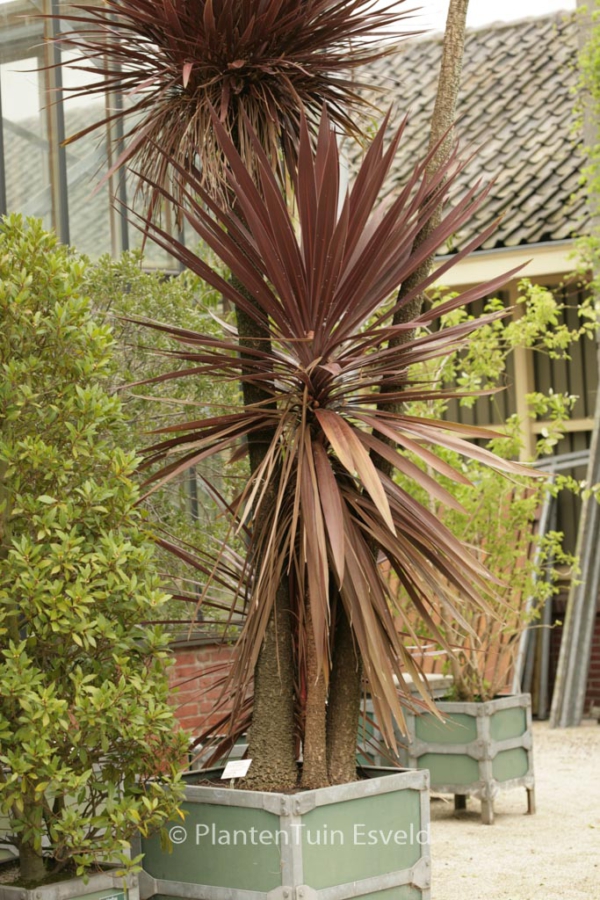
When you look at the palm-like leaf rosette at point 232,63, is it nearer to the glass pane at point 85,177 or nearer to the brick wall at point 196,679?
the glass pane at point 85,177

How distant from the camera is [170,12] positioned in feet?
12.1

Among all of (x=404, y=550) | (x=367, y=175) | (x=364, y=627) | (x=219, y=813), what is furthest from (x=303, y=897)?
(x=367, y=175)

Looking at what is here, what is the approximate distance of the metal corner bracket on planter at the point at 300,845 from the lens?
3461mm

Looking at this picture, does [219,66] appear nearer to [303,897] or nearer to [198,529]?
[198,529]

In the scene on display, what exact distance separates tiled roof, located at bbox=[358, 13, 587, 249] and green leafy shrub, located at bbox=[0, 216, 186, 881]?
7.31m

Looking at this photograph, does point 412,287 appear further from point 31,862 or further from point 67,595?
point 31,862

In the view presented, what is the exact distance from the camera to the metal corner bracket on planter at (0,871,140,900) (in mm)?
3098

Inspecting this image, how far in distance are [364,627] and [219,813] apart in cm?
75

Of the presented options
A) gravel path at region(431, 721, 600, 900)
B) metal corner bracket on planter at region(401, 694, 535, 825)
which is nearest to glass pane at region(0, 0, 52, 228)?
metal corner bracket on planter at region(401, 694, 535, 825)

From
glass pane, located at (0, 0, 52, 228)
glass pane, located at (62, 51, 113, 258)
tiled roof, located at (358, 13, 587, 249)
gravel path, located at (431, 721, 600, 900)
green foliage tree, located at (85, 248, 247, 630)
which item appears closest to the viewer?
green foliage tree, located at (85, 248, 247, 630)

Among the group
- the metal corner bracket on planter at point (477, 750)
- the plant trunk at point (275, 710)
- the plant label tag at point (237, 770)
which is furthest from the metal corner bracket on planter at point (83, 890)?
the metal corner bracket on planter at point (477, 750)

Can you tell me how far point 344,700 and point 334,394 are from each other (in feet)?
3.32

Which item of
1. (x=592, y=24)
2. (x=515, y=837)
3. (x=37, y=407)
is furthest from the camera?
(x=592, y=24)

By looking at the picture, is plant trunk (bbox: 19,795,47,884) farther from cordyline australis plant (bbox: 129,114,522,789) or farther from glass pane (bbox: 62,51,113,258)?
glass pane (bbox: 62,51,113,258)
